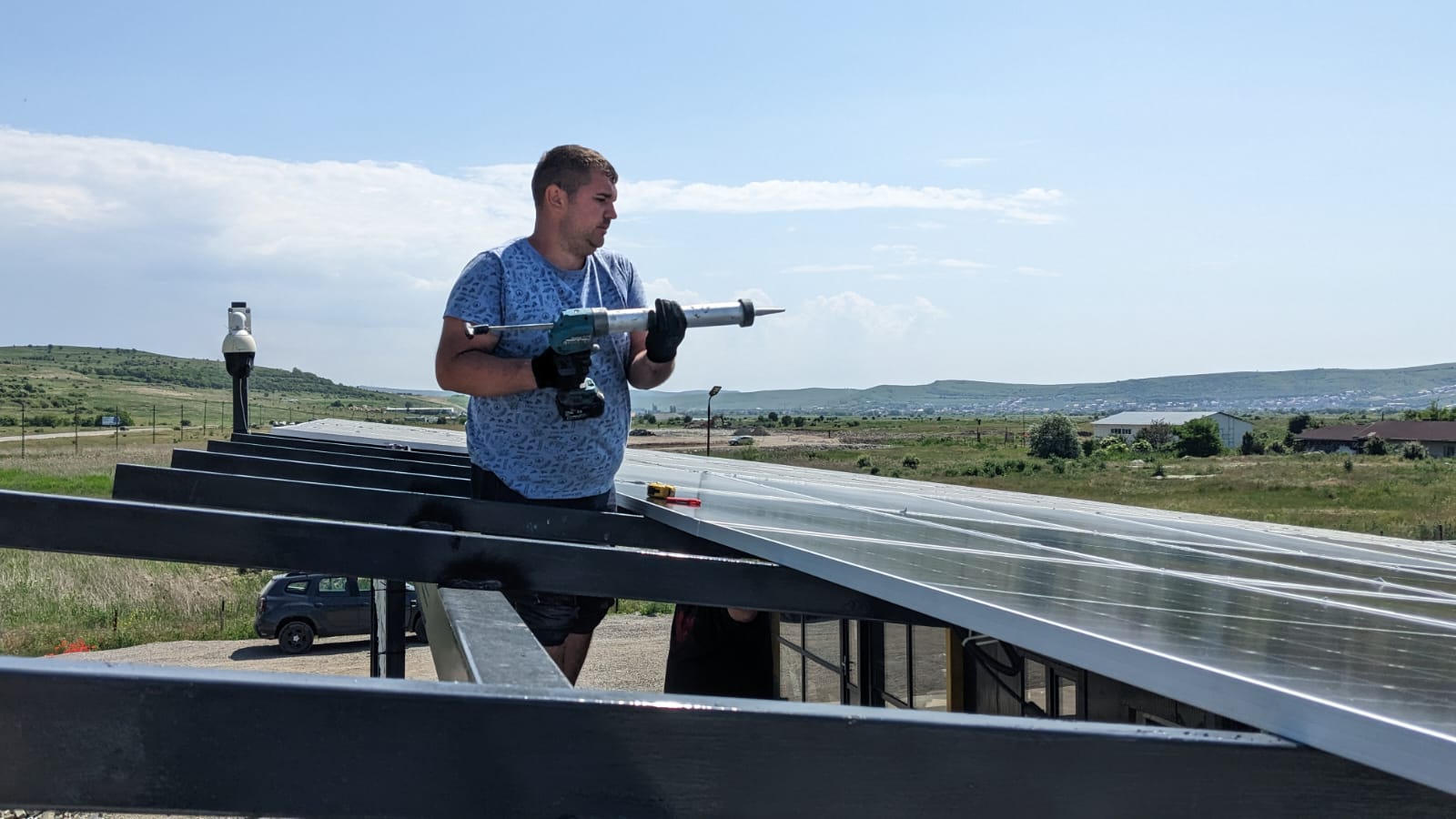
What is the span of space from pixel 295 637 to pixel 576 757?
25.2 m

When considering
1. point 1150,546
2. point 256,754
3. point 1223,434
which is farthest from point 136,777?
point 1223,434

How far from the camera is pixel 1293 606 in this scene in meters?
2.78

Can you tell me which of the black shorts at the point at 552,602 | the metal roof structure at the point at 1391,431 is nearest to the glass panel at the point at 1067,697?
the black shorts at the point at 552,602

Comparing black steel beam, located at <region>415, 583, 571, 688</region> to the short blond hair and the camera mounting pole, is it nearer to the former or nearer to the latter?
the short blond hair

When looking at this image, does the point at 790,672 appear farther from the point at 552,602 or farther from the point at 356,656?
the point at 356,656

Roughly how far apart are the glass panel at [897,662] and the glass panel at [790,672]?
72.9 inches

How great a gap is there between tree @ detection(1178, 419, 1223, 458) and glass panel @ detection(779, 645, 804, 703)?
11770 cm

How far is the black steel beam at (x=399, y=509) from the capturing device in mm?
3648

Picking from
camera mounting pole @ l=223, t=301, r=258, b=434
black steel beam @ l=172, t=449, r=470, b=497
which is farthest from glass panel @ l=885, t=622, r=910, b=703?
camera mounting pole @ l=223, t=301, r=258, b=434

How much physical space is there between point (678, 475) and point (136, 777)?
6390 millimetres

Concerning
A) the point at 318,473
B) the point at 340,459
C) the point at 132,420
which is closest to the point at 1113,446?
the point at 132,420

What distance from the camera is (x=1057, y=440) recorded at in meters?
118

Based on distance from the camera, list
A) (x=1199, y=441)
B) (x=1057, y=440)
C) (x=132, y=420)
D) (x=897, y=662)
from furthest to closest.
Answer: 1. (x=1199, y=441)
2. (x=1057, y=440)
3. (x=132, y=420)
4. (x=897, y=662)

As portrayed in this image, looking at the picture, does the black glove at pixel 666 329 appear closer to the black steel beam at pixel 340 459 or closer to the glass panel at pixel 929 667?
the black steel beam at pixel 340 459
